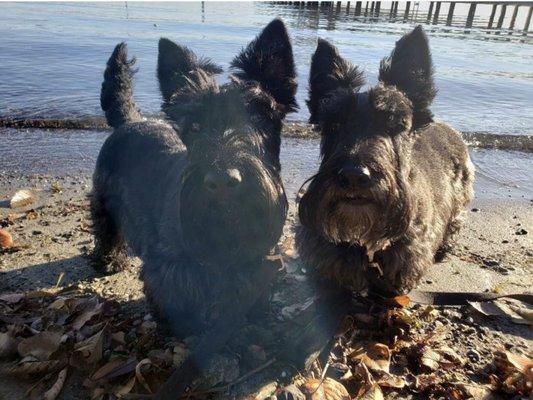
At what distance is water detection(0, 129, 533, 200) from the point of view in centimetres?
625

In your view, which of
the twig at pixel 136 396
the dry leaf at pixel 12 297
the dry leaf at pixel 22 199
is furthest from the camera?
the dry leaf at pixel 22 199

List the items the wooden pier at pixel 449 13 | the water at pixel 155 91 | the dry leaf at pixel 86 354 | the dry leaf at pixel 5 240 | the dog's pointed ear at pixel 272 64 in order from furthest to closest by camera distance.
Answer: the wooden pier at pixel 449 13 < the water at pixel 155 91 < the dry leaf at pixel 5 240 < the dog's pointed ear at pixel 272 64 < the dry leaf at pixel 86 354

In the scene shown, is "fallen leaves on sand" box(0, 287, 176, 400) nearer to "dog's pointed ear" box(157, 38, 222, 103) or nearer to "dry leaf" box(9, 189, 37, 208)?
"dog's pointed ear" box(157, 38, 222, 103)

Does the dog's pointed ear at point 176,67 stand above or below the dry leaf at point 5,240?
above

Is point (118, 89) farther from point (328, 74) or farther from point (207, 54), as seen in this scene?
point (207, 54)

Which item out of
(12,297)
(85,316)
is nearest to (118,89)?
(12,297)

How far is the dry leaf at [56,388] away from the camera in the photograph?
250 centimetres

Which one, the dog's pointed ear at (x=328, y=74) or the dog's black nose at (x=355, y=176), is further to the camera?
the dog's pointed ear at (x=328, y=74)

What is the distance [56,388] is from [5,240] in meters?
2.16

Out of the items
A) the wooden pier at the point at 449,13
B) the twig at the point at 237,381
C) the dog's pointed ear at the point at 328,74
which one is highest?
the dog's pointed ear at the point at 328,74

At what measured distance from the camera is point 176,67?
330 centimetres

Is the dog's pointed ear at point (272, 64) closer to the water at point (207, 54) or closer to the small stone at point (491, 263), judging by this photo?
the water at point (207, 54)

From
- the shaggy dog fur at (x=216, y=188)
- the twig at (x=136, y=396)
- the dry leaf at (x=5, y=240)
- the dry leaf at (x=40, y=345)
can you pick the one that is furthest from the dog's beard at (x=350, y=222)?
the dry leaf at (x=5, y=240)

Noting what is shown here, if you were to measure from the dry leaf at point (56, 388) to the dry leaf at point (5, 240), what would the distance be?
1.98 meters
